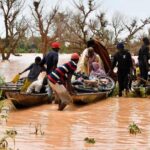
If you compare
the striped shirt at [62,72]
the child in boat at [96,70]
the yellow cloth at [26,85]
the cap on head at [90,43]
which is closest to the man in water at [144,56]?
the child in boat at [96,70]

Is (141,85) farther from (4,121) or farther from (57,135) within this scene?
(57,135)

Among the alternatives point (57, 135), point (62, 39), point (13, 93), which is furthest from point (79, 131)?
point (62, 39)

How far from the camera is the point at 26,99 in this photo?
12195 millimetres

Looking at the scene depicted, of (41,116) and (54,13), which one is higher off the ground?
(54,13)

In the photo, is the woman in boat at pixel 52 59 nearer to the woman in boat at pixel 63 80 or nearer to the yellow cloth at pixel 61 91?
the woman in boat at pixel 63 80

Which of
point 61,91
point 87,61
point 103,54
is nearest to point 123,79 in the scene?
point 87,61

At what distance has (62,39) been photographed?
38469mm

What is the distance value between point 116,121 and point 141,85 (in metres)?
4.89

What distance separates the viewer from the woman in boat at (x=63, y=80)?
11.5m

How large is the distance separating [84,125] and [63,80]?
227 centimetres

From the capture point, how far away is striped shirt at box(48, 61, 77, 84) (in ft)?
37.8

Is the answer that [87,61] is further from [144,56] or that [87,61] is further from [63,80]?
[63,80]

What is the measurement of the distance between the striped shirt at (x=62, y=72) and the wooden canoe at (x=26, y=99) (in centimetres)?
87

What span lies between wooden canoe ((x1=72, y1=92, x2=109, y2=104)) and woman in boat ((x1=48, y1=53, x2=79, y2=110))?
1.19 ft
